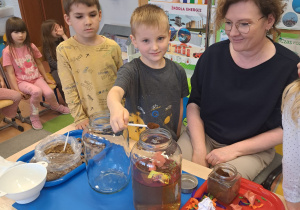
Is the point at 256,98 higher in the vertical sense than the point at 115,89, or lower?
lower

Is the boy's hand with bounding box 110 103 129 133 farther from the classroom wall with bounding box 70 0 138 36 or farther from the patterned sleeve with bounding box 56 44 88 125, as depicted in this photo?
the classroom wall with bounding box 70 0 138 36

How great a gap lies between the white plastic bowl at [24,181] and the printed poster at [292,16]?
1867 millimetres

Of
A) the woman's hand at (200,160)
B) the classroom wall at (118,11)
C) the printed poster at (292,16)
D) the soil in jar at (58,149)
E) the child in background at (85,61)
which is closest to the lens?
the soil in jar at (58,149)

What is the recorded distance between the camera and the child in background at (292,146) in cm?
77

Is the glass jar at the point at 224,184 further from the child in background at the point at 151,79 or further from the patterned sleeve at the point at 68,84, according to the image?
the patterned sleeve at the point at 68,84

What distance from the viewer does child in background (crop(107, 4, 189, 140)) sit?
Answer: 1090 mm

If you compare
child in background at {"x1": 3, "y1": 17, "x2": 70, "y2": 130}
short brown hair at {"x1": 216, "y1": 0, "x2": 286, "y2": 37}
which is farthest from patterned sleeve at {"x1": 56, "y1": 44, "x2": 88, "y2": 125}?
child in background at {"x1": 3, "y1": 17, "x2": 70, "y2": 130}

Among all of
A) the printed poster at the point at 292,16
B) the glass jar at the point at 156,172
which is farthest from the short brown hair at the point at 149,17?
the printed poster at the point at 292,16

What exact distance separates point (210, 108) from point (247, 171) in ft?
1.10

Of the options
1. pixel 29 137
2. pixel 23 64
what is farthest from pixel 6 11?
pixel 29 137

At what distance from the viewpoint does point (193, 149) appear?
124cm

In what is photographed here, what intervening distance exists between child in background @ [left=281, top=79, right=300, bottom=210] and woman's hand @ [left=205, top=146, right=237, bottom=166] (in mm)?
316

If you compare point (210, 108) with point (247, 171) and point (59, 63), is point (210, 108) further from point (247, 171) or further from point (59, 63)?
point (59, 63)

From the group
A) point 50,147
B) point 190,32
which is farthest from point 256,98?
point 190,32
